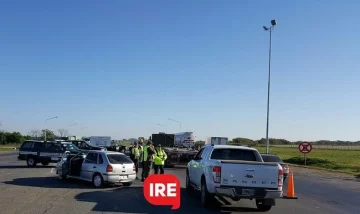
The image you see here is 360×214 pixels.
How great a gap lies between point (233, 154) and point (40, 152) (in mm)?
18851

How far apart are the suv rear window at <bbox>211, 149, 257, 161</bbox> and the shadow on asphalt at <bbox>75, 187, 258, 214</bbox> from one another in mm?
1413

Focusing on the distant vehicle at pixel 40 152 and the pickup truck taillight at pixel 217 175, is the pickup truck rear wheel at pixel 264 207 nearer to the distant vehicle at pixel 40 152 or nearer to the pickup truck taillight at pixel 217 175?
the pickup truck taillight at pixel 217 175

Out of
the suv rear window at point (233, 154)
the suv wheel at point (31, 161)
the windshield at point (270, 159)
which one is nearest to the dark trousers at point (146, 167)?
the windshield at point (270, 159)

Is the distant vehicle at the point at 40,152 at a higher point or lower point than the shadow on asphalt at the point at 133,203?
higher

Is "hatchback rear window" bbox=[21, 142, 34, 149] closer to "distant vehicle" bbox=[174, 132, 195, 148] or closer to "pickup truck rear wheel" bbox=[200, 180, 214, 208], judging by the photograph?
"pickup truck rear wheel" bbox=[200, 180, 214, 208]

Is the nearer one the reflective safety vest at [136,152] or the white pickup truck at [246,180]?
the white pickup truck at [246,180]

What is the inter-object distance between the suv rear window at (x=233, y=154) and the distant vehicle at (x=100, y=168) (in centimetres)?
522

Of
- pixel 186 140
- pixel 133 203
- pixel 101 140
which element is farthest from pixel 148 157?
pixel 101 140

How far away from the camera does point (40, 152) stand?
96.3 ft

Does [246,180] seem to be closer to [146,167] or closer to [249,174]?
[249,174]

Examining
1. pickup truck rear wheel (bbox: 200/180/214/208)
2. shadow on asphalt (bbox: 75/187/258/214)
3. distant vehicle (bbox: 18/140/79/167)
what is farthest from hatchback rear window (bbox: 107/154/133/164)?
distant vehicle (bbox: 18/140/79/167)

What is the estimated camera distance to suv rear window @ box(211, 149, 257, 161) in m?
13.9

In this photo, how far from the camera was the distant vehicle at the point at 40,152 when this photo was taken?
2923cm

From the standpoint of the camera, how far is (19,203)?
40.9 feet
